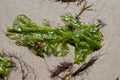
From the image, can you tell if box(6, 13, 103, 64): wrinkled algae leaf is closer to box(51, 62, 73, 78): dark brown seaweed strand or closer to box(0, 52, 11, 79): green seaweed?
box(51, 62, 73, 78): dark brown seaweed strand

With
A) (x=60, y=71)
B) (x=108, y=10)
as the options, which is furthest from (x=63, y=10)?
(x=60, y=71)

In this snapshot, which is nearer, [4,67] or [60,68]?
[4,67]

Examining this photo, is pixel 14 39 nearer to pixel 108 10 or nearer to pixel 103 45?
pixel 103 45

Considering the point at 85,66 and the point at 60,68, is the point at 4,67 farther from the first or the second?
the point at 85,66

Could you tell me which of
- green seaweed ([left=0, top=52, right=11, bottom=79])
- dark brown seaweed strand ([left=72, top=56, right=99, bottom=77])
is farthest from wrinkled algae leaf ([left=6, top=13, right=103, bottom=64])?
green seaweed ([left=0, top=52, right=11, bottom=79])

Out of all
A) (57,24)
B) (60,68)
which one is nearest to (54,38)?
(57,24)

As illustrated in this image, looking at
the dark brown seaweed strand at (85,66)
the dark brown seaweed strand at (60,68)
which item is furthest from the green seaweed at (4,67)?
the dark brown seaweed strand at (85,66)
